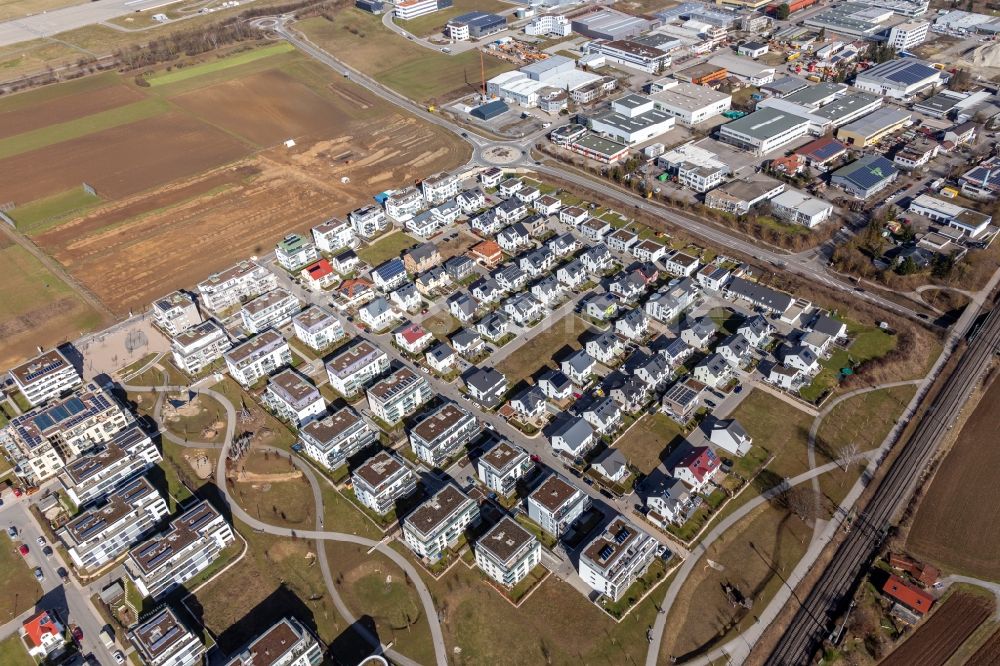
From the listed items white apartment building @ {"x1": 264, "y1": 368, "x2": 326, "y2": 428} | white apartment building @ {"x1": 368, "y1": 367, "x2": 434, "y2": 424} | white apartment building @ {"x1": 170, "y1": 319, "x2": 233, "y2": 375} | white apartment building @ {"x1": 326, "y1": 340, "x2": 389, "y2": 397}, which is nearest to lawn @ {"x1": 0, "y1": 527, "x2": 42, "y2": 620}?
white apartment building @ {"x1": 170, "y1": 319, "x2": 233, "y2": 375}

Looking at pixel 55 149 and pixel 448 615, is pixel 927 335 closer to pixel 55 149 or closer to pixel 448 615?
pixel 448 615

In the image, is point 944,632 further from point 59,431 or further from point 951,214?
point 59,431

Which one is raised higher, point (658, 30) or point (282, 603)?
point (658, 30)

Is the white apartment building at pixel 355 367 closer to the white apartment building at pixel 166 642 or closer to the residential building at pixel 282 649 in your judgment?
the residential building at pixel 282 649

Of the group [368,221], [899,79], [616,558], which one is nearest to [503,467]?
[616,558]

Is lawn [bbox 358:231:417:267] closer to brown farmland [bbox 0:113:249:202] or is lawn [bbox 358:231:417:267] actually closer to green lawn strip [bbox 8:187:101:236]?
brown farmland [bbox 0:113:249:202]

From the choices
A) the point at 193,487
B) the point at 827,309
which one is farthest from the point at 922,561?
the point at 193,487
